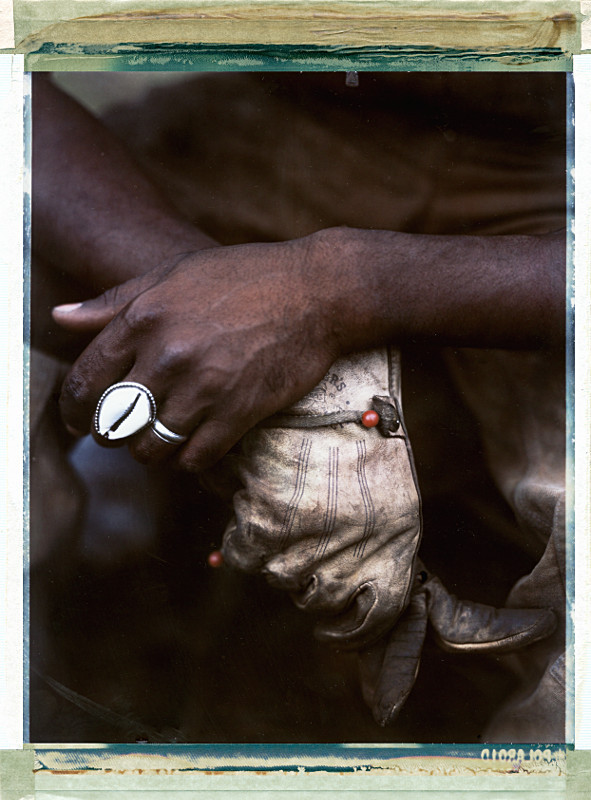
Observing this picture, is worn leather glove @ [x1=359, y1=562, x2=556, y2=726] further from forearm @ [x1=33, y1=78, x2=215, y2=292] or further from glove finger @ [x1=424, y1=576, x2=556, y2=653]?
forearm @ [x1=33, y1=78, x2=215, y2=292]

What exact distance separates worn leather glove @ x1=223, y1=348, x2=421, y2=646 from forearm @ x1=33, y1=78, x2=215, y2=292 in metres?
0.28

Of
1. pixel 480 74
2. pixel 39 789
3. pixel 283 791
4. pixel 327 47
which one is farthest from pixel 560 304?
pixel 39 789

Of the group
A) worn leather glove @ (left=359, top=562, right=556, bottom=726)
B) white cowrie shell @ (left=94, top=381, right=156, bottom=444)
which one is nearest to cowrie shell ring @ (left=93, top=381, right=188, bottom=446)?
white cowrie shell @ (left=94, top=381, right=156, bottom=444)

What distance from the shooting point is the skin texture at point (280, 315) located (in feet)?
3.05

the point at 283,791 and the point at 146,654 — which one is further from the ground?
the point at 146,654

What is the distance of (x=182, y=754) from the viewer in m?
1.03

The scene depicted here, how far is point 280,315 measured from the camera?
Answer: 0.94 meters

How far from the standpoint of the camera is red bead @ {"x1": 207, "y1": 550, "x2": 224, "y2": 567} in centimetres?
107

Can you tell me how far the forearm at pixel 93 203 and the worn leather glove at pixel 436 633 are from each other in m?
0.56

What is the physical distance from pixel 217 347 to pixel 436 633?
474mm

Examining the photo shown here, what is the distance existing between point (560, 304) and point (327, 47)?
45 cm

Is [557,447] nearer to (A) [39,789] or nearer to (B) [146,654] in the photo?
A: (B) [146,654]

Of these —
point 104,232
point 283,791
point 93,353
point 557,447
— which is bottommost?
point 283,791

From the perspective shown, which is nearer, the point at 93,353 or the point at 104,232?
the point at 93,353
